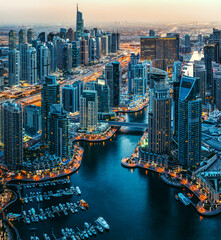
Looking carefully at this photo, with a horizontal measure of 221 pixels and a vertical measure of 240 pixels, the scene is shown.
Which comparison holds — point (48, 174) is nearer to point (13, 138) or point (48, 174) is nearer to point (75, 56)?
point (13, 138)

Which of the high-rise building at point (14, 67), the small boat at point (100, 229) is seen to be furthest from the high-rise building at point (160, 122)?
the high-rise building at point (14, 67)

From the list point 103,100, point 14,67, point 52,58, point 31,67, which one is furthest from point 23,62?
point 103,100

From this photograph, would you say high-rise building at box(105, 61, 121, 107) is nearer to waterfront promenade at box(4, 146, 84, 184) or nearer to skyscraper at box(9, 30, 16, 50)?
waterfront promenade at box(4, 146, 84, 184)

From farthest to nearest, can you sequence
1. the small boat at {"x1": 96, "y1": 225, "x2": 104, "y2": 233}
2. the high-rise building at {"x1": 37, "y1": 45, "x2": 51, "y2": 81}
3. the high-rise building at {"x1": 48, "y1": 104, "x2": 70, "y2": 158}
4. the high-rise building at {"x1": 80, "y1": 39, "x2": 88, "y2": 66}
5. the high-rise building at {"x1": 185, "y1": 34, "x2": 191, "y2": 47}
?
1. the high-rise building at {"x1": 185, "y1": 34, "x2": 191, "y2": 47}
2. the high-rise building at {"x1": 80, "y1": 39, "x2": 88, "y2": 66}
3. the high-rise building at {"x1": 37, "y1": 45, "x2": 51, "y2": 81}
4. the high-rise building at {"x1": 48, "y1": 104, "x2": 70, "y2": 158}
5. the small boat at {"x1": 96, "y1": 225, "x2": 104, "y2": 233}

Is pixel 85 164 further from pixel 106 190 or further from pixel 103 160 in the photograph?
pixel 106 190

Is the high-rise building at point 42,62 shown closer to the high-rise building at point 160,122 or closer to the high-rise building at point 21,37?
the high-rise building at point 21,37

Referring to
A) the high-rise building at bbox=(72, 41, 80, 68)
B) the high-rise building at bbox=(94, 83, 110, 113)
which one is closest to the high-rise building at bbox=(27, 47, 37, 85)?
the high-rise building at bbox=(72, 41, 80, 68)
